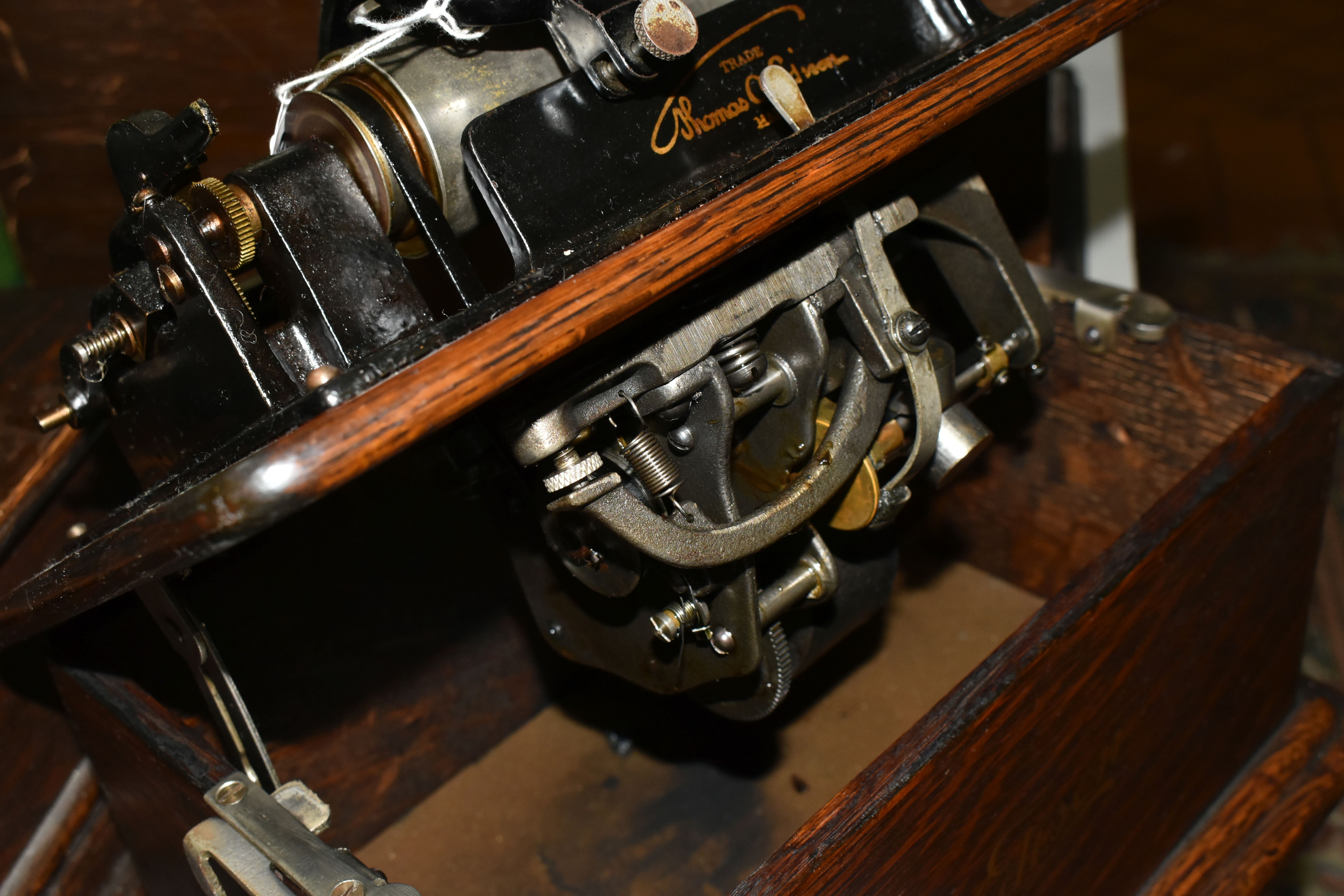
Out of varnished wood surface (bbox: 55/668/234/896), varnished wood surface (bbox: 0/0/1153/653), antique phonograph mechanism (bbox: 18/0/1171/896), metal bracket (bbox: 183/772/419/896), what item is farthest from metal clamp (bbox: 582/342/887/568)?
varnished wood surface (bbox: 55/668/234/896)

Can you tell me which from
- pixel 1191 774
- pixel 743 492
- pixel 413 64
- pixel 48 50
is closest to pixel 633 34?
pixel 413 64

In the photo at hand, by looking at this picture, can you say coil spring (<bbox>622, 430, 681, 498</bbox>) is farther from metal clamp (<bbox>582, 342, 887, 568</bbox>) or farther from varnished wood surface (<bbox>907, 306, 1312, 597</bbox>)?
varnished wood surface (<bbox>907, 306, 1312, 597</bbox>)

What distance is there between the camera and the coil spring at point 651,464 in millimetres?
814

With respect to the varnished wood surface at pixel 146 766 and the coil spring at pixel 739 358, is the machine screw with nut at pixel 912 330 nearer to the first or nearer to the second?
the coil spring at pixel 739 358

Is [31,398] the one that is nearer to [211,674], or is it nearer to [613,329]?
[211,674]

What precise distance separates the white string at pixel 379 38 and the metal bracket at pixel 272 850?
0.47m

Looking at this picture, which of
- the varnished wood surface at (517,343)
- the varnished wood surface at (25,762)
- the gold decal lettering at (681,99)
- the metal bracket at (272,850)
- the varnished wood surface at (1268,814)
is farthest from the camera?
the varnished wood surface at (1268,814)

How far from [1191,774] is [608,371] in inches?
32.2

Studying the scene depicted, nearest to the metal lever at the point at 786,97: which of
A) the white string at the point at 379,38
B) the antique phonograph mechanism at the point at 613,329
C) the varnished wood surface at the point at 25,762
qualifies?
the antique phonograph mechanism at the point at 613,329

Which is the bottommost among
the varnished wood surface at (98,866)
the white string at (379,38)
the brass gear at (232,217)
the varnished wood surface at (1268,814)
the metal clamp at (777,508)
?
the varnished wood surface at (1268,814)

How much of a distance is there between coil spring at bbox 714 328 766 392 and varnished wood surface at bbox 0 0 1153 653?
0.13m

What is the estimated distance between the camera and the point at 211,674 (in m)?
0.96

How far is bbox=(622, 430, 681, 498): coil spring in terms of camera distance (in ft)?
2.67
